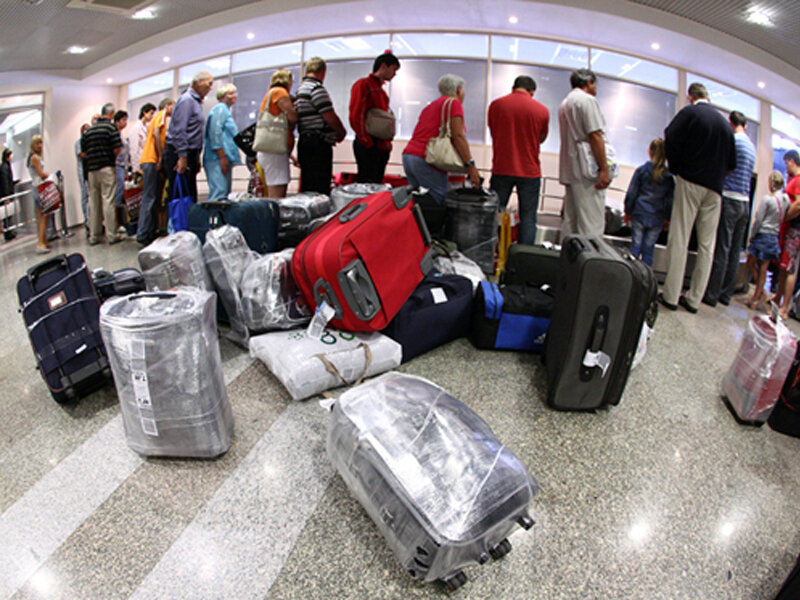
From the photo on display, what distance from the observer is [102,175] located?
4.35 meters

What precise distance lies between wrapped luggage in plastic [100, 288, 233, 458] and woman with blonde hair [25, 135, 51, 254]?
8.85ft

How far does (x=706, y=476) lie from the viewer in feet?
5.41

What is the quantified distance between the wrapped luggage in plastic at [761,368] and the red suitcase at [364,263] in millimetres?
1544

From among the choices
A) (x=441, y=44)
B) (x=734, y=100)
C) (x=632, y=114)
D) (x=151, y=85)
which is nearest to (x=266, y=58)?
(x=441, y=44)

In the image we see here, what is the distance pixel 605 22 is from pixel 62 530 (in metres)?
6.36

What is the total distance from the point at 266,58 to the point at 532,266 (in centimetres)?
774

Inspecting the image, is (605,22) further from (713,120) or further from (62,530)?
(62,530)

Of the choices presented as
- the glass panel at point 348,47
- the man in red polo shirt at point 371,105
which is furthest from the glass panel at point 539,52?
the man in red polo shirt at point 371,105

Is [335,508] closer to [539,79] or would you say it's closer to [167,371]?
[167,371]

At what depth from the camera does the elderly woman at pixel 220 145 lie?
3738 millimetres

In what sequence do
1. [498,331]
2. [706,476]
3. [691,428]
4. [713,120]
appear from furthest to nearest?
1. [713,120]
2. [498,331]
3. [691,428]
4. [706,476]

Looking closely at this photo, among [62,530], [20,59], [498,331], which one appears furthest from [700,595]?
[20,59]

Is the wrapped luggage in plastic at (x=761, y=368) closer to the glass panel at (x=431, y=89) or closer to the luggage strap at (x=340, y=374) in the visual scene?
the luggage strap at (x=340, y=374)

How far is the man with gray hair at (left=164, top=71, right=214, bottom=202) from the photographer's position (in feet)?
12.3
